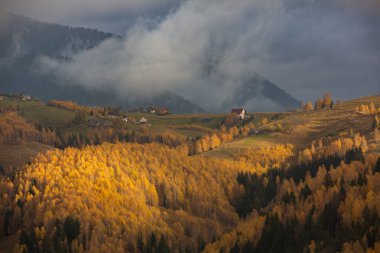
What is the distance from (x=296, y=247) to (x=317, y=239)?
9.42 m

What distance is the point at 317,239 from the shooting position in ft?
652

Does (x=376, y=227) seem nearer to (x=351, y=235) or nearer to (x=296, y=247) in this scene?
(x=351, y=235)

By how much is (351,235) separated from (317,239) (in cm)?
1676

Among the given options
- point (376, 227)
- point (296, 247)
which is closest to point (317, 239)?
point (296, 247)

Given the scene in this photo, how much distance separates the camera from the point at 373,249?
582 ft

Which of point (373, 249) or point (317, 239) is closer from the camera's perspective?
point (373, 249)

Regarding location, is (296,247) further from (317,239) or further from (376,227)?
(376,227)

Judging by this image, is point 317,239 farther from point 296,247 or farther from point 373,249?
point 373,249

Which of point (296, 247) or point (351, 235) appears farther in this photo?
point (296, 247)

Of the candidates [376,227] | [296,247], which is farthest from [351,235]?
[296,247]

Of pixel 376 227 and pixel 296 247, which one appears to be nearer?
pixel 376 227

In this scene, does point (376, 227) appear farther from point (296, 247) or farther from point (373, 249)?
point (296, 247)

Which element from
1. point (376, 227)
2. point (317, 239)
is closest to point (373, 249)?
point (376, 227)

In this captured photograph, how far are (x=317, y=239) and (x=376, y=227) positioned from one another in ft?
81.7
